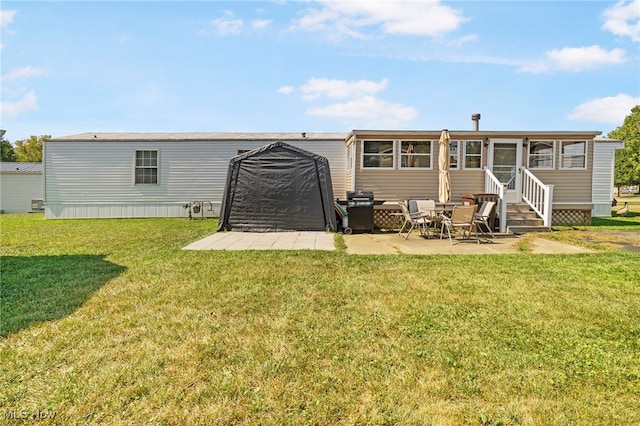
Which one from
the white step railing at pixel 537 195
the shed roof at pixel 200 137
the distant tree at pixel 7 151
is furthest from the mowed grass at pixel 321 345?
the distant tree at pixel 7 151

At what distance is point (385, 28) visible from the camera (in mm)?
8766

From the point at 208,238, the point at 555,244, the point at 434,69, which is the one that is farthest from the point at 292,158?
the point at 555,244

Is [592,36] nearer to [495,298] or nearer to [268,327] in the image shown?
[495,298]

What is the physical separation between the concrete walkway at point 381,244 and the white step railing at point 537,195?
1.61 m

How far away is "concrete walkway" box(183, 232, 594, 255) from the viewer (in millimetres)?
6515

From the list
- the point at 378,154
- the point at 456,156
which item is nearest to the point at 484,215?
the point at 456,156

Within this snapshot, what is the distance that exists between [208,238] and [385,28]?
278 inches

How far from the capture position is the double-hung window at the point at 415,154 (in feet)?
35.6

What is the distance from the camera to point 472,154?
1087cm

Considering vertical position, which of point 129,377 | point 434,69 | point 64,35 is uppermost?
point 434,69

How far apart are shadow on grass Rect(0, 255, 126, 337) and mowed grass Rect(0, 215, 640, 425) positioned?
0.03 m

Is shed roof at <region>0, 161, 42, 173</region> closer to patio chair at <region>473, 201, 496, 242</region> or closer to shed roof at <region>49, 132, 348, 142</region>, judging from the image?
shed roof at <region>49, 132, 348, 142</region>

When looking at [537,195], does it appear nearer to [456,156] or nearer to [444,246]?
[456,156]

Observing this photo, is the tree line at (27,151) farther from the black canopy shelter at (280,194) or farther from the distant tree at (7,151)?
the black canopy shelter at (280,194)
